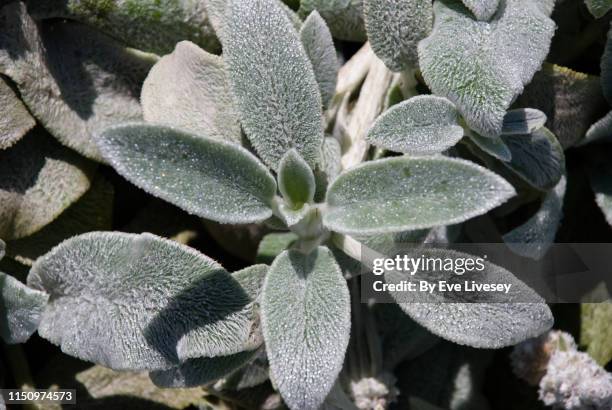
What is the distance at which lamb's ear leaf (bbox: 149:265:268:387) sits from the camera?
108 centimetres

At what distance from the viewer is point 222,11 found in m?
1.21

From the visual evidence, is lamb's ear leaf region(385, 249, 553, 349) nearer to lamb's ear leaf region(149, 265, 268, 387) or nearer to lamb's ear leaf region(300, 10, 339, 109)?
lamb's ear leaf region(149, 265, 268, 387)

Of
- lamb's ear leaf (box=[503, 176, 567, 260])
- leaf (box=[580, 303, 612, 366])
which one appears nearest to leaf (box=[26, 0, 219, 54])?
lamb's ear leaf (box=[503, 176, 567, 260])

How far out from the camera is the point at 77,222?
1.33 m

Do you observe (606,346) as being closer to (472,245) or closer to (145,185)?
(472,245)

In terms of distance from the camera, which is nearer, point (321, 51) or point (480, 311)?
point (480, 311)

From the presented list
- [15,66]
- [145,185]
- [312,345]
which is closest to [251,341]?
[312,345]

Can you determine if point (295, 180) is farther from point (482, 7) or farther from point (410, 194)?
point (482, 7)

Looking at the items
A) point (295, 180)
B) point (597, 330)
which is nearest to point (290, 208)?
point (295, 180)

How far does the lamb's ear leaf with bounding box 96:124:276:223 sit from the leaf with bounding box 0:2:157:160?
1.21 feet

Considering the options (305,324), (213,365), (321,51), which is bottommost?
(213,365)

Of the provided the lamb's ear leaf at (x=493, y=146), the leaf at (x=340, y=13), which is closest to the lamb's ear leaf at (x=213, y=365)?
the lamb's ear leaf at (x=493, y=146)

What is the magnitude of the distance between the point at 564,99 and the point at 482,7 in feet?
0.97

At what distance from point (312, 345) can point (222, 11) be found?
1.87ft
